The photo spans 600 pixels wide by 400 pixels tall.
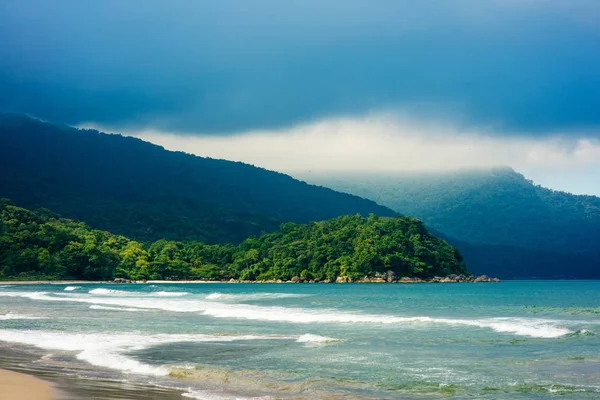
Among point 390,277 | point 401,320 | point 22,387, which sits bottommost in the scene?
point 22,387

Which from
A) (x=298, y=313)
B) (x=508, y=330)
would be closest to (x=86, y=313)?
(x=298, y=313)

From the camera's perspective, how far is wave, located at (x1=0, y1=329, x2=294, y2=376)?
63.5 ft

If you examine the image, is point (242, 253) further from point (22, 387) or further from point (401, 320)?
point (22, 387)

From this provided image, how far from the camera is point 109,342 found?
24656 mm

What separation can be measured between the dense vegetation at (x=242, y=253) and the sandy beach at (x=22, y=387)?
112 metres

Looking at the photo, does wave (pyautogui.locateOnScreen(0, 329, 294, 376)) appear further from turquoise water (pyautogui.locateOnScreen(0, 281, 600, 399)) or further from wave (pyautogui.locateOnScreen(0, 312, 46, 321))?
wave (pyautogui.locateOnScreen(0, 312, 46, 321))

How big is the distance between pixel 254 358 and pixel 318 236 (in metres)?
138

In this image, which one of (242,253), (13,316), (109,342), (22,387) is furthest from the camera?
(242,253)

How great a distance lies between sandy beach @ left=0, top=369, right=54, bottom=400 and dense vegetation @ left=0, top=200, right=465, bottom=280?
→ 11228 cm

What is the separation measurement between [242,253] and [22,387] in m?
147

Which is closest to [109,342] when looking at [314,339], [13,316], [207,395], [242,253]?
[314,339]

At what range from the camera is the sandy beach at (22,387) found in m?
14.3

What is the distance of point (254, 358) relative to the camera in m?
21.1

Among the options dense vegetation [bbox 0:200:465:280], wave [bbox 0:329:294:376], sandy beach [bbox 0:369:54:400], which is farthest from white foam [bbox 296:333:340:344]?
dense vegetation [bbox 0:200:465:280]
